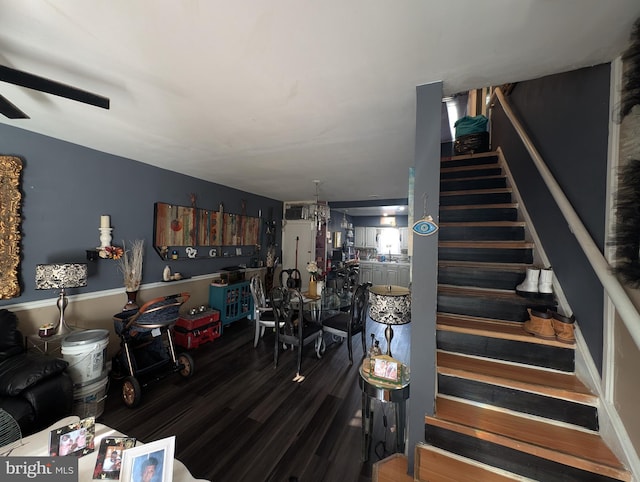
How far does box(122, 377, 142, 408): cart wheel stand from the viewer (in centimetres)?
210

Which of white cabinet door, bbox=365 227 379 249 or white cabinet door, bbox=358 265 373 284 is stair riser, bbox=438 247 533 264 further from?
white cabinet door, bbox=365 227 379 249

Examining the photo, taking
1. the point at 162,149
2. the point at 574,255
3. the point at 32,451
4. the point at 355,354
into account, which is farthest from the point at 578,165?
the point at 162,149

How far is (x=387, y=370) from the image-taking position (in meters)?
1.60

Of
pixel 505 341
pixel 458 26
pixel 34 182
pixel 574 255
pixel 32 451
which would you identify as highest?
pixel 458 26

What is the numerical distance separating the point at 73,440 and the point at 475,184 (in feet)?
12.6

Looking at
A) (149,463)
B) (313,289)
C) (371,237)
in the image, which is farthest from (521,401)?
(371,237)

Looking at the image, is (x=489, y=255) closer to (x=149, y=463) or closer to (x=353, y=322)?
(x=353, y=322)

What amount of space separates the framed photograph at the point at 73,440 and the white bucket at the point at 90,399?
1313mm

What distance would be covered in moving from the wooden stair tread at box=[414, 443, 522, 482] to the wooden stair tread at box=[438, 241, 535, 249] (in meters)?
1.58

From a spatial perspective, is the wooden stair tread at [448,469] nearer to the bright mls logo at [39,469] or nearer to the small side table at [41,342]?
the bright mls logo at [39,469]

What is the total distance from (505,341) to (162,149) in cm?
363

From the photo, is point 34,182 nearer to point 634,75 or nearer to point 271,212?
point 271,212

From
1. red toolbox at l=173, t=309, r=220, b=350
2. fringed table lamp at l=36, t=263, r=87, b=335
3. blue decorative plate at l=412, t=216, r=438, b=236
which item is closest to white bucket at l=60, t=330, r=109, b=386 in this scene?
fringed table lamp at l=36, t=263, r=87, b=335

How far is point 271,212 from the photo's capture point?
222 inches
